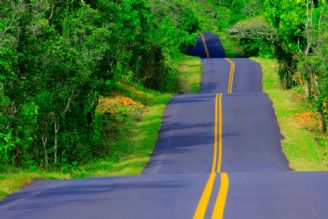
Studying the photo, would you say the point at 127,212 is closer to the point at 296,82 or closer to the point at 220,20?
the point at 296,82

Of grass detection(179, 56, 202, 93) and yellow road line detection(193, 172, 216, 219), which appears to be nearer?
yellow road line detection(193, 172, 216, 219)

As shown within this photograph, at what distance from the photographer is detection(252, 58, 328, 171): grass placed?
32.5 metres

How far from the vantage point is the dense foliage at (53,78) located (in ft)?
86.3

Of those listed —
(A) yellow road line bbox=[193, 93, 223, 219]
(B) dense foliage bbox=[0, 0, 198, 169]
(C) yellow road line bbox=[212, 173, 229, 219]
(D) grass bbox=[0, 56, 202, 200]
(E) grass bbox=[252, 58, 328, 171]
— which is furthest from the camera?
(E) grass bbox=[252, 58, 328, 171]

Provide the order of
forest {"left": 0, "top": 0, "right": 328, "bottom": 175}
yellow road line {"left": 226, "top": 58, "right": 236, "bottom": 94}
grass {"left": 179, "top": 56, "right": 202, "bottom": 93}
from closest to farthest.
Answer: forest {"left": 0, "top": 0, "right": 328, "bottom": 175} < yellow road line {"left": 226, "top": 58, "right": 236, "bottom": 94} < grass {"left": 179, "top": 56, "right": 202, "bottom": 93}

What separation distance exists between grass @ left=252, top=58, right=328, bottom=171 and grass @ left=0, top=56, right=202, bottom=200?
7.39 meters

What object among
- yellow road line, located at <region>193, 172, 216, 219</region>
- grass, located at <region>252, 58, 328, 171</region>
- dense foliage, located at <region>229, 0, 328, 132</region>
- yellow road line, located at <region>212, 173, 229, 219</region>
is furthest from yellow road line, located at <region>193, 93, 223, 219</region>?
dense foliage, located at <region>229, 0, 328, 132</region>

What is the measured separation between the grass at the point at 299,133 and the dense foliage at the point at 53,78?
393 inches

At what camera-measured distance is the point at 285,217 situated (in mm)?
9523

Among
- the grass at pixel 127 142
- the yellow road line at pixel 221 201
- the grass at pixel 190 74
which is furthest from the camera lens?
the grass at pixel 190 74

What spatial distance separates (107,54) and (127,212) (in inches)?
996

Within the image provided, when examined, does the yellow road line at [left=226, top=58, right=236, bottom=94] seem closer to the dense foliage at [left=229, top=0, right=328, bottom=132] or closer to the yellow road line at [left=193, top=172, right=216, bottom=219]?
the dense foliage at [left=229, top=0, right=328, bottom=132]

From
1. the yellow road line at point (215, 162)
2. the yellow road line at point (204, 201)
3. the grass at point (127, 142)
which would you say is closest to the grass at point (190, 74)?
the grass at point (127, 142)

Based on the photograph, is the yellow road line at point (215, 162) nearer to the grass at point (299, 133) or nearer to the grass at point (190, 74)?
the grass at point (299, 133)
